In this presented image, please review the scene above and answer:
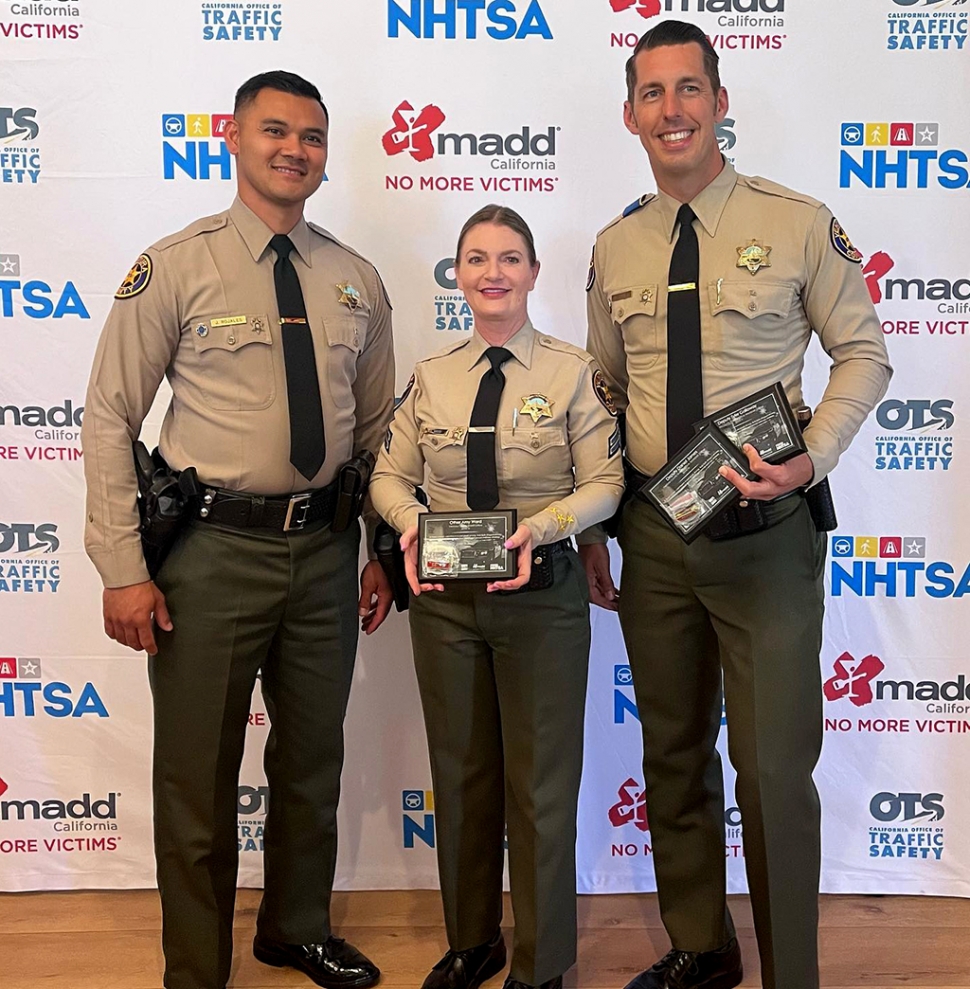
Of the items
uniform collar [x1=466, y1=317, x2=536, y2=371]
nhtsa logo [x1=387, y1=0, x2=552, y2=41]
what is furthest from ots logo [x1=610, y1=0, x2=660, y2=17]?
uniform collar [x1=466, y1=317, x2=536, y2=371]

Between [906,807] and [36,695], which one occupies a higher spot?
[36,695]

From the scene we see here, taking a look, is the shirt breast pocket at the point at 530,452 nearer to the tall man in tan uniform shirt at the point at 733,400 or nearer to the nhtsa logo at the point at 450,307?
the tall man in tan uniform shirt at the point at 733,400

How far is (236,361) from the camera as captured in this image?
223cm

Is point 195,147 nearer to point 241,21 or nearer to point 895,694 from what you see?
point 241,21

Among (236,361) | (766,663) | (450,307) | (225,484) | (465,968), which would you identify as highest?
(450,307)

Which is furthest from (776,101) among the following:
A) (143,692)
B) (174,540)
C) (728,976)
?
(143,692)

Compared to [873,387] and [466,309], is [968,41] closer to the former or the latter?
[873,387]

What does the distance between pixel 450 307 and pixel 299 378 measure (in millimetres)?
735

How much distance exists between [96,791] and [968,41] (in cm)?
317

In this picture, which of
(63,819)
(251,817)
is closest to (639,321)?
(251,817)

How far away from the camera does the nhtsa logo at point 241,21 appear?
106 inches

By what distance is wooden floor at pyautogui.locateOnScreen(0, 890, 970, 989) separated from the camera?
8.38ft

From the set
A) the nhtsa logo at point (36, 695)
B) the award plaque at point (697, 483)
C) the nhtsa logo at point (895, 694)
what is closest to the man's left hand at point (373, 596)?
the award plaque at point (697, 483)

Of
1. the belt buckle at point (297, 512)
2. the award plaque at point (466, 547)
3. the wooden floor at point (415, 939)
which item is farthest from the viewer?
the wooden floor at point (415, 939)
